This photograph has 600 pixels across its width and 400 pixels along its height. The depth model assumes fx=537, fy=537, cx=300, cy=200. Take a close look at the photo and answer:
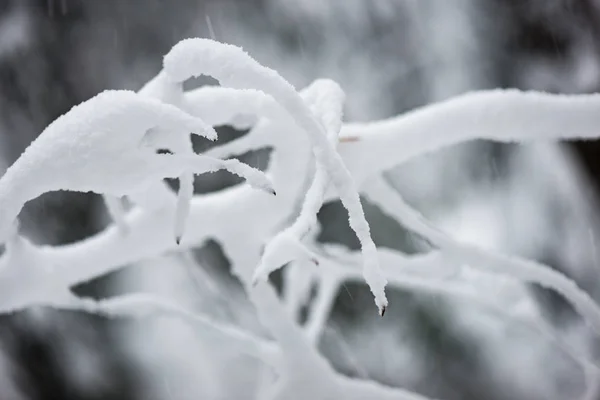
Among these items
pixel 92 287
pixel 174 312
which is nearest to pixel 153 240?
pixel 174 312

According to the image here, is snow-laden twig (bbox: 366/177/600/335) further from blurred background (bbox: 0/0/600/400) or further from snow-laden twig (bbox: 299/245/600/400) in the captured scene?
blurred background (bbox: 0/0/600/400)

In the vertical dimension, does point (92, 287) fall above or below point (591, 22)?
below

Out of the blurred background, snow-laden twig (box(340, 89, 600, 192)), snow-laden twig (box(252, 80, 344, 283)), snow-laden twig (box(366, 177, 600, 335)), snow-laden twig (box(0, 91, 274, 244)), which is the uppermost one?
snow-laden twig (box(0, 91, 274, 244))

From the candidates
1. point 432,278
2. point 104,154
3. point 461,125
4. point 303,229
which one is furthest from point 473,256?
point 104,154

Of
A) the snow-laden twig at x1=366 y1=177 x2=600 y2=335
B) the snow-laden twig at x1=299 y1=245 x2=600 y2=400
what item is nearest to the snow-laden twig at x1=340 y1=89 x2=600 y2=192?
the snow-laden twig at x1=366 y1=177 x2=600 y2=335

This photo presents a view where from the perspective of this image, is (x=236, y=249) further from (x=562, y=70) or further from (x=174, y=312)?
(x=562, y=70)

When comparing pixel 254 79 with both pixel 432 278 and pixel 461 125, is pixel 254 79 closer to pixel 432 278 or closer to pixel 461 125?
pixel 461 125

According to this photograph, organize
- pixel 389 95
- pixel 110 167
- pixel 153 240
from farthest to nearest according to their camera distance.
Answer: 1. pixel 389 95
2. pixel 153 240
3. pixel 110 167

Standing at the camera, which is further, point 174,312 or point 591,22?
point 591,22
